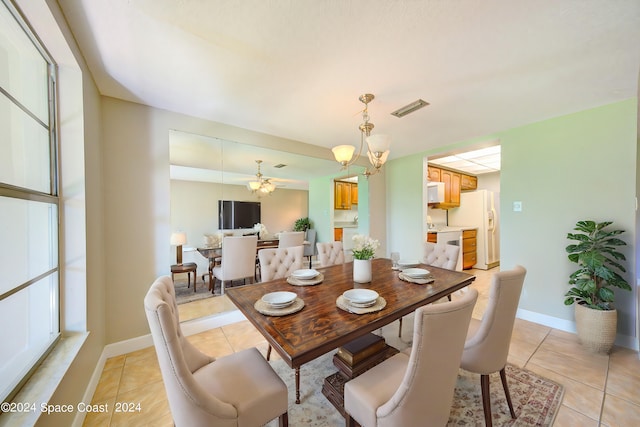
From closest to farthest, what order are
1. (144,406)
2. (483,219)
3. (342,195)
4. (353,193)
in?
(144,406), (342,195), (483,219), (353,193)

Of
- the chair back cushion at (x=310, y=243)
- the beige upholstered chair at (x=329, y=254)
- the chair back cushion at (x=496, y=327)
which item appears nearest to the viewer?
the chair back cushion at (x=496, y=327)

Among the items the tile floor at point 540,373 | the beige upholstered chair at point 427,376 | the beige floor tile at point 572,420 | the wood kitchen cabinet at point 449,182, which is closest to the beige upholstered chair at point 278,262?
the tile floor at point 540,373

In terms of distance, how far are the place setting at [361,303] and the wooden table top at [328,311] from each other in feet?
0.09

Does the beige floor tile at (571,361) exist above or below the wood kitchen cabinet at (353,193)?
below

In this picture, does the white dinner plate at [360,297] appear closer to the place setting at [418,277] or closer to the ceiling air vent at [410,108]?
the place setting at [418,277]

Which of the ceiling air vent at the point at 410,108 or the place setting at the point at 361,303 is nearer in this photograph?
the place setting at the point at 361,303

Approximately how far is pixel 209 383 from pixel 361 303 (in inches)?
34.3

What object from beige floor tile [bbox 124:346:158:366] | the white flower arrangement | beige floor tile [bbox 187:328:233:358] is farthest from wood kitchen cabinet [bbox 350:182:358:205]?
beige floor tile [bbox 124:346:158:366]

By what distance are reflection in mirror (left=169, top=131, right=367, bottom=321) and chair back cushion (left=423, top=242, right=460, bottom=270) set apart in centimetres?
207

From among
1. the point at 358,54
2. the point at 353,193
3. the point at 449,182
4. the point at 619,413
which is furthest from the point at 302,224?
the point at 449,182

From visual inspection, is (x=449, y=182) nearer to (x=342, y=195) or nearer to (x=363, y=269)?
(x=342, y=195)

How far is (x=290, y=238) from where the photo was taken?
3.46 meters

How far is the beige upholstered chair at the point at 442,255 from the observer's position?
2494 millimetres

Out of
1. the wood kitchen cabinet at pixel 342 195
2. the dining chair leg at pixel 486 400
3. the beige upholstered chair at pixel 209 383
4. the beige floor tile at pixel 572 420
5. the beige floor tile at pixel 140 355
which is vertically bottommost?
the beige floor tile at pixel 140 355
